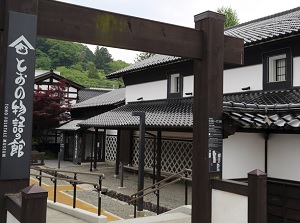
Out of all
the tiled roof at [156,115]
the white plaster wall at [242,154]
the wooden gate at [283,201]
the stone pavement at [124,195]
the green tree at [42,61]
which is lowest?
the stone pavement at [124,195]

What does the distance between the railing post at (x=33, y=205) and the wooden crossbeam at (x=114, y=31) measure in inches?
74.7

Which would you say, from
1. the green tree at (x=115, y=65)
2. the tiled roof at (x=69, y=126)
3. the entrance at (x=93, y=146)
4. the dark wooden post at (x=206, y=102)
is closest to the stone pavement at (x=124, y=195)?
the dark wooden post at (x=206, y=102)

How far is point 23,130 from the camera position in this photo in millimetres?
3521

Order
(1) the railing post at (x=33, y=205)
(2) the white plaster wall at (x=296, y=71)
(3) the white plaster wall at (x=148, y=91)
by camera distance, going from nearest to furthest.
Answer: (1) the railing post at (x=33, y=205), (2) the white plaster wall at (x=296, y=71), (3) the white plaster wall at (x=148, y=91)

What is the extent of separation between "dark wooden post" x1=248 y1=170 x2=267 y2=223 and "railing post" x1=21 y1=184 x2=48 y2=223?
2548mm

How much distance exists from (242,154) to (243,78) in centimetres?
662

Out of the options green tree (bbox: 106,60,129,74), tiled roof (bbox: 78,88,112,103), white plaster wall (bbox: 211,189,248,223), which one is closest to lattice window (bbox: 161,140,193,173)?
white plaster wall (bbox: 211,189,248,223)

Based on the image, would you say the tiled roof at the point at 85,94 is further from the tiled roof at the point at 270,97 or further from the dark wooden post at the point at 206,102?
the dark wooden post at the point at 206,102

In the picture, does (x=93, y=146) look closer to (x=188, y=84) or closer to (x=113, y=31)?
(x=188, y=84)

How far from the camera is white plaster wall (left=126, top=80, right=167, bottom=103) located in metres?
16.4

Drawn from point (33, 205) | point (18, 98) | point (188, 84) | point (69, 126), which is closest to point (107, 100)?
point (69, 126)

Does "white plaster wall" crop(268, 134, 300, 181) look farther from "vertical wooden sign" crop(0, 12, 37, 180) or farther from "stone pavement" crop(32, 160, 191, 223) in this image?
"vertical wooden sign" crop(0, 12, 37, 180)

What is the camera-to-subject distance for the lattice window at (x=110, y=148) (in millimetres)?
20969

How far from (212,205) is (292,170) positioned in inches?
79.1
